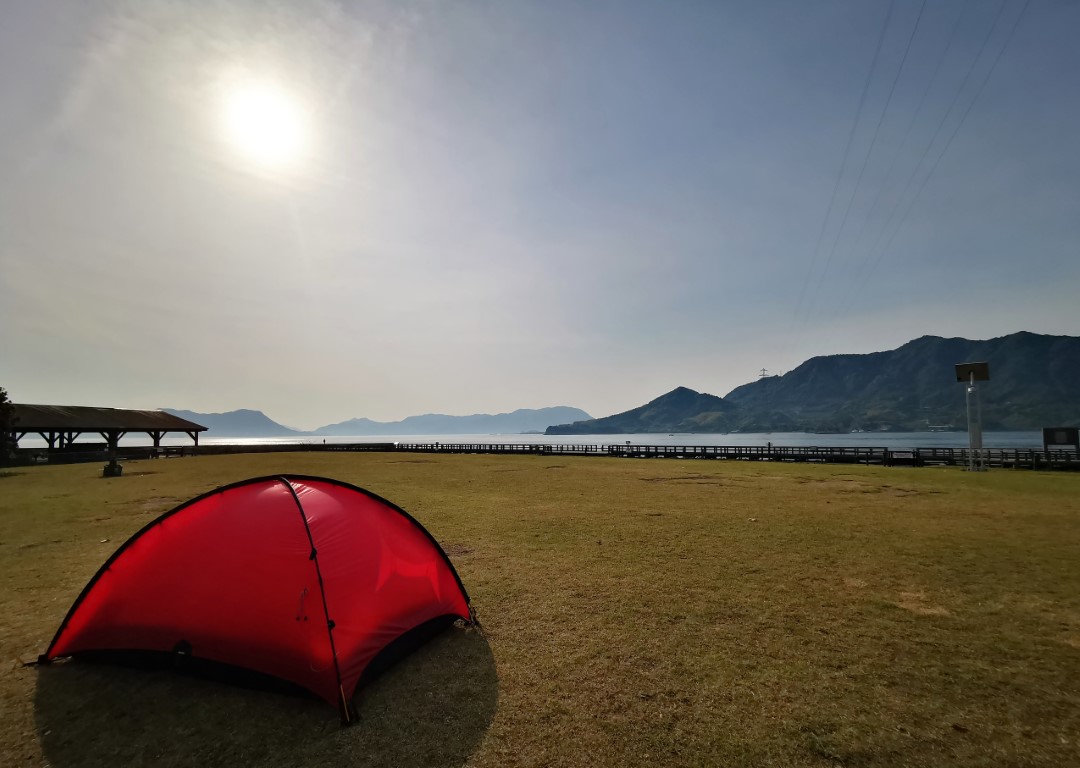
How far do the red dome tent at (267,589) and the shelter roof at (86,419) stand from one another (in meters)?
42.7

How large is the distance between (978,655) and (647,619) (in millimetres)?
3606

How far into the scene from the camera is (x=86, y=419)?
38562 millimetres

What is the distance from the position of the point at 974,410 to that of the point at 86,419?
214 feet

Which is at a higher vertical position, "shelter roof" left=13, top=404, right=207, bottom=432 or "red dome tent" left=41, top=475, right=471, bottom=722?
"shelter roof" left=13, top=404, right=207, bottom=432

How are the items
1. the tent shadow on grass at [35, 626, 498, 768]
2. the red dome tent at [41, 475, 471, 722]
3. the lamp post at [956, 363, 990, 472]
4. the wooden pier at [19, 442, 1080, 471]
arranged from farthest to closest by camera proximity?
the wooden pier at [19, 442, 1080, 471], the lamp post at [956, 363, 990, 472], the red dome tent at [41, 475, 471, 722], the tent shadow on grass at [35, 626, 498, 768]

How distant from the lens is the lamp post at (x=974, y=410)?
2510cm

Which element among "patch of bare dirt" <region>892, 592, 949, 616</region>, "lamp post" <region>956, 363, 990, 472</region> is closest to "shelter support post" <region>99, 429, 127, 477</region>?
"patch of bare dirt" <region>892, 592, 949, 616</region>

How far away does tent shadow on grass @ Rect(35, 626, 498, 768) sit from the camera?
363 cm

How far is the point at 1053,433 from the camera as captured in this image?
90.1 feet

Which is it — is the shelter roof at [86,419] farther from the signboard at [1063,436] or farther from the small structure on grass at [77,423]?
the signboard at [1063,436]

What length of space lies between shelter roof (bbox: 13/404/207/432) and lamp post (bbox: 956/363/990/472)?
55621 millimetres

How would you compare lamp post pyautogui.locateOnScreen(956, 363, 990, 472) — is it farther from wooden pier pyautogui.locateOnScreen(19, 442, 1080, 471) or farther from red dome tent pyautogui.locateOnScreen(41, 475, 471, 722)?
red dome tent pyautogui.locateOnScreen(41, 475, 471, 722)

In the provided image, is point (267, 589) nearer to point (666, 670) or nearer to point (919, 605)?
point (666, 670)

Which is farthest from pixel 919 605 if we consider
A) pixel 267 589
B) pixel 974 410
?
pixel 974 410
